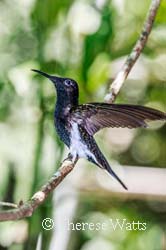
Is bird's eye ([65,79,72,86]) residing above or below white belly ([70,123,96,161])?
above


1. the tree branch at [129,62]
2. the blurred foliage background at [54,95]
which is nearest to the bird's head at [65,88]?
the tree branch at [129,62]

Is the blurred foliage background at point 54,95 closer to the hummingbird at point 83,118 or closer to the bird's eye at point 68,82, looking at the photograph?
the hummingbird at point 83,118

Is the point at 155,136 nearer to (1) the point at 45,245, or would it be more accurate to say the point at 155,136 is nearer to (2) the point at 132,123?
(1) the point at 45,245

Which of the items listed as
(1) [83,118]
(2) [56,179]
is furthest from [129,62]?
(2) [56,179]

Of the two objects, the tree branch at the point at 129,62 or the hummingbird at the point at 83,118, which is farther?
the tree branch at the point at 129,62

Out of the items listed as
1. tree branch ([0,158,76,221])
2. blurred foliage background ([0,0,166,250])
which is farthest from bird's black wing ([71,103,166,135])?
blurred foliage background ([0,0,166,250])

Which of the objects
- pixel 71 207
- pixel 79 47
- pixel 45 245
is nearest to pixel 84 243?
pixel 71 207

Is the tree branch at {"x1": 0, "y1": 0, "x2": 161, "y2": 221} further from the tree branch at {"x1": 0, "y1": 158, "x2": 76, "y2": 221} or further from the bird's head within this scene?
the bird's head
